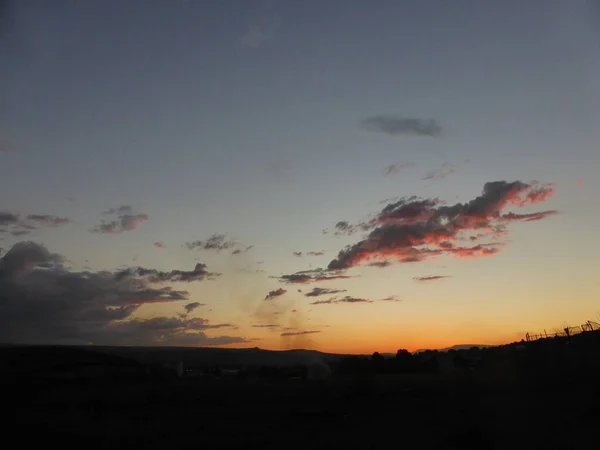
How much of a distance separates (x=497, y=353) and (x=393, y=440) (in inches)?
2215

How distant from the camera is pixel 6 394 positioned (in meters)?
45.4

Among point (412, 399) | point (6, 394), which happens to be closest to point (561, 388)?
point (412, 399)

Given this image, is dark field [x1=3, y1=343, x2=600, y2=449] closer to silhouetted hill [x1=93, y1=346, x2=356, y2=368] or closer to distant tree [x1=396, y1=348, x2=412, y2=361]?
distant tree [x1=396, y1=348, x2=412, y2=361]

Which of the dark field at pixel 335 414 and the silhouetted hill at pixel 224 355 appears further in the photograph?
the silhouetted hill at pixel 224 355

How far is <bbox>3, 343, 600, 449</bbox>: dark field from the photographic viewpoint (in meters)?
23.3

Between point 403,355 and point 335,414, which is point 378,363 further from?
point 335,414

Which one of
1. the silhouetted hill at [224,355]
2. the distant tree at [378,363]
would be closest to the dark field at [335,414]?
the distant tree at [378,363]

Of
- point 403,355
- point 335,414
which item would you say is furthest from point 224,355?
point 335,414

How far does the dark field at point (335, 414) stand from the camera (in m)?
23.3

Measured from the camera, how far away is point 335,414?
3319 cm

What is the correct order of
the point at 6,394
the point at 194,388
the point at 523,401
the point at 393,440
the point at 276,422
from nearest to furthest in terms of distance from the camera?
the point at 393,440
the point at 276,422
the point at 523,401
the point at 6,394
the point at 194,388

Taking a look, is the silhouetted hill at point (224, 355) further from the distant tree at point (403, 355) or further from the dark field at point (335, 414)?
the dark field at point (335, 414)

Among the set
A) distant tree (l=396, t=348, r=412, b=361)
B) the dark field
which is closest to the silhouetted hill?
distant tree (l=396, t=348, r=412, b=361)

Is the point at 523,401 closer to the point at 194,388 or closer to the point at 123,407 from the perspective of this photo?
the point at 123,407
